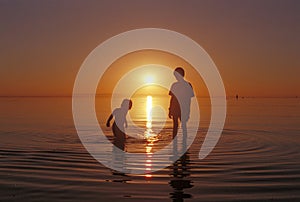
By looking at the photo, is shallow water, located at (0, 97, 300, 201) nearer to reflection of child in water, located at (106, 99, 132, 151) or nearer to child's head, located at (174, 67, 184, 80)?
reflection of child in water, located at (106, 99, 132, 151)

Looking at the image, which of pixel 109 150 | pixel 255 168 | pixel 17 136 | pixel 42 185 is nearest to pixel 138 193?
pixel 42 185

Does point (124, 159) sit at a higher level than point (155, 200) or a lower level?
higher

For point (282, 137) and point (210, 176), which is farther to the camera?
point (282, 137)

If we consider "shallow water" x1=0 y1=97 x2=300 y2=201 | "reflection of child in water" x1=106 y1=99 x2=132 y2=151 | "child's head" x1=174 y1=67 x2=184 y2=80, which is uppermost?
"child's head" x1=174 y1=67 x2=184 y2=80

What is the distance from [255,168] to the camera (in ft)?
35.7

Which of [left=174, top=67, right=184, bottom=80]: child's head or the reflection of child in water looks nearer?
the reflection of child in water

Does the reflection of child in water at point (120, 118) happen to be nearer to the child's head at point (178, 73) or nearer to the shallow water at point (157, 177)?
the shallow water at point (157, 177)

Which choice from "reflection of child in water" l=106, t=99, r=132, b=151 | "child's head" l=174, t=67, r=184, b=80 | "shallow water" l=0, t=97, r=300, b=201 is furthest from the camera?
"child's head" l=174, t=67, r=184, b=80

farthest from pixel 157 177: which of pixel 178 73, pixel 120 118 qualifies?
Answer: pixel 178 73

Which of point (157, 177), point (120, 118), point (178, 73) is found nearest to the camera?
point (157, 177)

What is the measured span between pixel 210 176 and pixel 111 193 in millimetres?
2910

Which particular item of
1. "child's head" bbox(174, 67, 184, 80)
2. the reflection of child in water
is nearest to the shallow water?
the reflection of child in water

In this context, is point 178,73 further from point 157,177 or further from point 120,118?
point 157,177

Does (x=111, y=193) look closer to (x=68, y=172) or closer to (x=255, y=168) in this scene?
(x=68, y=172)
